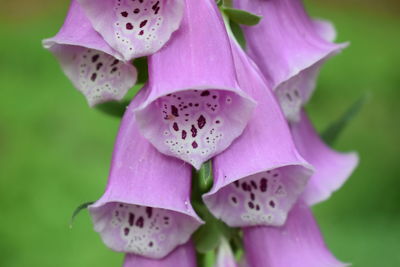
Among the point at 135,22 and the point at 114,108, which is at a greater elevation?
the point at 135,22

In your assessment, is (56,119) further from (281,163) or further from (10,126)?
(281,163)

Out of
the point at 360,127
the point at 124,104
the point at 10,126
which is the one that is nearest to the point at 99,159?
the point at 10,126

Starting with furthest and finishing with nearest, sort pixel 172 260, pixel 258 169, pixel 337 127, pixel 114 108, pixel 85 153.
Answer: pixel 85 153
pixel 337 127
pixel 114 108
pixel 172 260
pixel 258 169

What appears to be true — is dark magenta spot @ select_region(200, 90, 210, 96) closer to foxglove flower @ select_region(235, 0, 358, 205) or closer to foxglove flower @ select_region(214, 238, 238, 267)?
foxglove flower @ select_region(235, 0, 358, 205)

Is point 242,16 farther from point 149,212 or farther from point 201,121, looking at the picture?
point 149,212

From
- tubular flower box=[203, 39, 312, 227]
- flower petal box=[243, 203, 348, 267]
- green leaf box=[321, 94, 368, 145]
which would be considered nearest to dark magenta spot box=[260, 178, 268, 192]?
tubular flower box=[203, 39, 312, 227]

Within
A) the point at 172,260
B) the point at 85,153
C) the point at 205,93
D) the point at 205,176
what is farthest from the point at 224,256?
the point at 85,153
